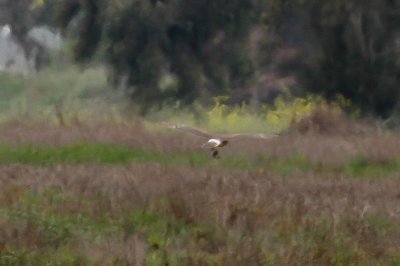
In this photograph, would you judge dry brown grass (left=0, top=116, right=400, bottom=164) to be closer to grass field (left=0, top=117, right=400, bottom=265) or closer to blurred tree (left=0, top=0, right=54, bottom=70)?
grass field (left=0, top=117, right=400, bottom=265)

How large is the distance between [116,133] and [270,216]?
8.22 m

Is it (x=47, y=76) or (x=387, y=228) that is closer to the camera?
(x=387, y=228)

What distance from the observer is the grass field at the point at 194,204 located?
9383 millimetres

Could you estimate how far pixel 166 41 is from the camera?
28.1 meters

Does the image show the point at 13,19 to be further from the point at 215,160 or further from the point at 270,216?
the point at 270,216

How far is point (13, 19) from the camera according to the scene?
38156mm

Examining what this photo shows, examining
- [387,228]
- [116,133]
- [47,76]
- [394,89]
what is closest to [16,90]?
[47,76]

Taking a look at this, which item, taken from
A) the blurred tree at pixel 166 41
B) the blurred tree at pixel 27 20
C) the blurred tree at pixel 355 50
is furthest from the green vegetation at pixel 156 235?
the blurred tree at pixel 27 20

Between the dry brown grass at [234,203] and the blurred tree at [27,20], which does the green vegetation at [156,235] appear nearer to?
the dry brown grass at [234,203]

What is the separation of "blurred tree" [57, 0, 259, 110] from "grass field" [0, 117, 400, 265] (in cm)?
981

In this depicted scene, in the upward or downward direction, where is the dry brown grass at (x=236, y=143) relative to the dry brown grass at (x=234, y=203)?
downward

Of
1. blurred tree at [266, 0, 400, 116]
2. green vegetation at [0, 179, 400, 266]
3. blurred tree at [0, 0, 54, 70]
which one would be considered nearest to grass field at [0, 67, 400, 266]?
green vegetation at [0, 179, 400, 266]

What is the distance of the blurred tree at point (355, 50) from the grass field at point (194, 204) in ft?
23.9

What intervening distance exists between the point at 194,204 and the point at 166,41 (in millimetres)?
17248
